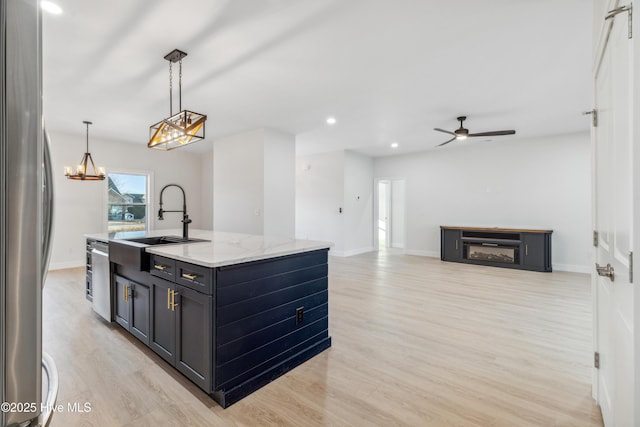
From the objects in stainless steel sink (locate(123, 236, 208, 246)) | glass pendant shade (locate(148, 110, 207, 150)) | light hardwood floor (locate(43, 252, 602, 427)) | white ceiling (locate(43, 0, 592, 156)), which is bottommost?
light hardwood floor (locate(43, 252, 602, 427))

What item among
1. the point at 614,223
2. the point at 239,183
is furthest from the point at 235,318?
the point at 239,183

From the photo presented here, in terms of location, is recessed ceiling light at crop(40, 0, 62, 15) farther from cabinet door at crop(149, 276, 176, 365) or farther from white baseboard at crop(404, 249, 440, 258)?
white baseboard at crop(404, 249, 440, 258)

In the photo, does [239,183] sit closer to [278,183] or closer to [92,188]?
[278,183]

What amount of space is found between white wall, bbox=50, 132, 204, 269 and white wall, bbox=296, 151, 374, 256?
328 cm

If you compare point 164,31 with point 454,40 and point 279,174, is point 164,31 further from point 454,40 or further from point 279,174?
point 279,174

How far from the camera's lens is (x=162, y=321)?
2289 millimetres

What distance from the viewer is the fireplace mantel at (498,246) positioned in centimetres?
568

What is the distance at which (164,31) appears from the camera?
244 cm

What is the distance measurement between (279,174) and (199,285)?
3.90 meters

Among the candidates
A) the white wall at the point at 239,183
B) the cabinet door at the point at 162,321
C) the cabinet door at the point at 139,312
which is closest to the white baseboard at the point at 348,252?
the white wall at the point at 239,183

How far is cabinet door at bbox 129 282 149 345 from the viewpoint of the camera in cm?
246

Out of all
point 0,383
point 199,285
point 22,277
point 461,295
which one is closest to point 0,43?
point 22,277

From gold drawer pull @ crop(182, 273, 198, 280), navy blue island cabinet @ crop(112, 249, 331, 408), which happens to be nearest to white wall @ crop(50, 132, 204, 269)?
navy blue island cabinet @ crop(112, 249, 331, 408)

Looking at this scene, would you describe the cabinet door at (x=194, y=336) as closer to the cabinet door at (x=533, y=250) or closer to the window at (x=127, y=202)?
the window at (x=127, y=202)
